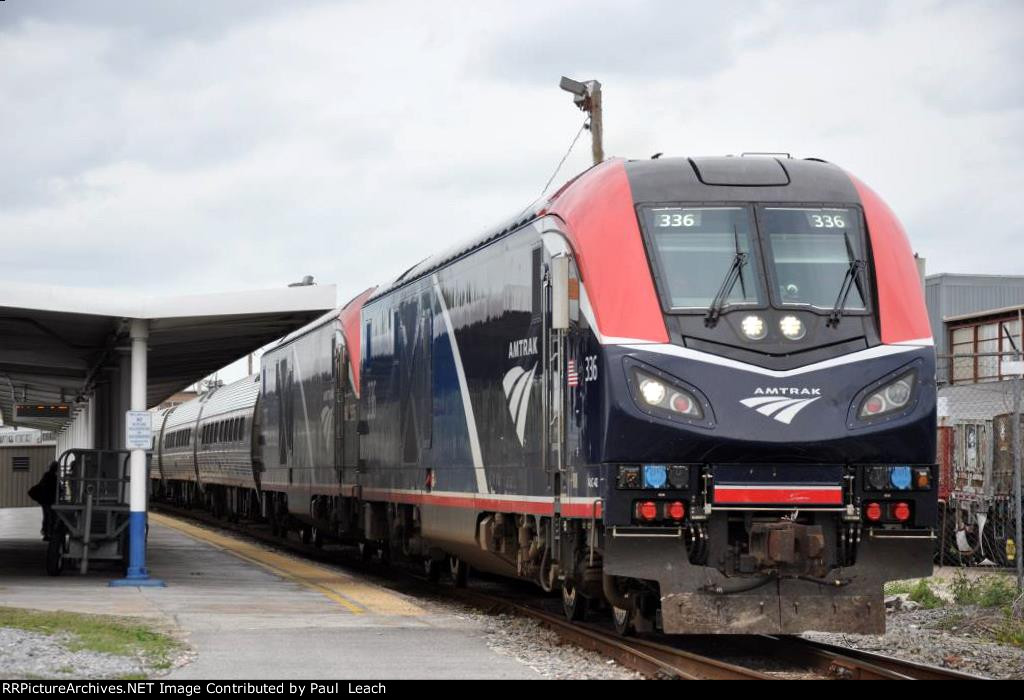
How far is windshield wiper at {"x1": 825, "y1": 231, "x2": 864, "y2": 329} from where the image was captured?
995 cm

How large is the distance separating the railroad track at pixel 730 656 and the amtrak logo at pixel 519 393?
176 cm

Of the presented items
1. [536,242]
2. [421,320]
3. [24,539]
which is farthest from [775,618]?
[24,539]

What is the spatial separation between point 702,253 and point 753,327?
0.70 meters

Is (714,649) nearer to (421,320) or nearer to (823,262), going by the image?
(823,262)

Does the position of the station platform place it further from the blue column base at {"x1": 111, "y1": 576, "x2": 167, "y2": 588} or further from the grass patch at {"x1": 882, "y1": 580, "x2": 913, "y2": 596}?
the grass patch at {"x1": 882, "y1": 580, "x2": 913, "y2": 596}

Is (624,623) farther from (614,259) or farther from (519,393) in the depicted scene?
(614,259)

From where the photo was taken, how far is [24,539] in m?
27.2

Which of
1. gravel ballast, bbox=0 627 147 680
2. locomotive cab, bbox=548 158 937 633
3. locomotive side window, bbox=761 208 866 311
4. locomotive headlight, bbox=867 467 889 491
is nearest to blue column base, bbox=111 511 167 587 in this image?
gravel ballast, bbox=0 627 147 680

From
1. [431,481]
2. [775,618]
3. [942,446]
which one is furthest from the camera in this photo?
[942,446]

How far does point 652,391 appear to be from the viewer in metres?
9.66

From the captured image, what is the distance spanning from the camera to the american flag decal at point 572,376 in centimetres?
1053

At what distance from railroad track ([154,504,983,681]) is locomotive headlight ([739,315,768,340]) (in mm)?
2222

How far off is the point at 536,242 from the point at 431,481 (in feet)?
13.9
